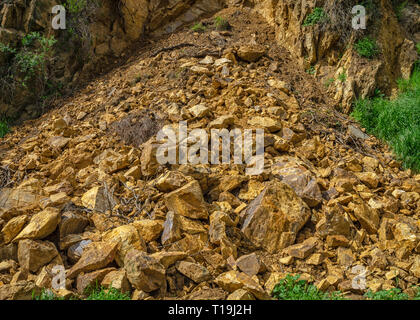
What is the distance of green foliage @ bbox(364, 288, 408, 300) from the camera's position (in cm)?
243

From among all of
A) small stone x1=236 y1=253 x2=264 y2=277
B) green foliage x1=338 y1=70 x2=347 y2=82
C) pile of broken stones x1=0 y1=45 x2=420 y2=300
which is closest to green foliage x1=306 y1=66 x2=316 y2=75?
green foliage x1=338 y1=70 x2=347 y2=82

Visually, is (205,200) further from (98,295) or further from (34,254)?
(34,254)

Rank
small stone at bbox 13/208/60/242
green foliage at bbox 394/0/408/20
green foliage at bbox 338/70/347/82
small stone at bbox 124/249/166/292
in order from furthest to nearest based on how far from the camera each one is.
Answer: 1. green foliage at bbox 394/0/408/20
2. green foliage at bbox 338/70/347/82
3. small stone at bbox 13/208/60/242
4. small stone at bbox 124/249/166/292

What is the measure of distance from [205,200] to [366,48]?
12.5ft

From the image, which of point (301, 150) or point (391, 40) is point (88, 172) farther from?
point (391, 40)

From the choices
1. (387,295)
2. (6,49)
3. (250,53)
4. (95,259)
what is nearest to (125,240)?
(95,259)

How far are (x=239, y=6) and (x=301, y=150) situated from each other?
14.2 feet

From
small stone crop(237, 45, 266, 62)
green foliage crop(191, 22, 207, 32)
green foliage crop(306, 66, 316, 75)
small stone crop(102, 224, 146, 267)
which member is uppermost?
green foliage crop(191, 22, 207, 32)

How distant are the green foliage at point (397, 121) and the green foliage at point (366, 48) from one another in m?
0.70

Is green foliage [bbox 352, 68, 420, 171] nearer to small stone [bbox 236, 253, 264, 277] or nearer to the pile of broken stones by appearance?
the pile of broken stones

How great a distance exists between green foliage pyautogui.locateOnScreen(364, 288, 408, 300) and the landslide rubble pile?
9cm

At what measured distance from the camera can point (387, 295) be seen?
2.44m

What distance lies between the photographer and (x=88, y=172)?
3754 millimetres
